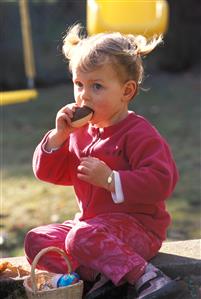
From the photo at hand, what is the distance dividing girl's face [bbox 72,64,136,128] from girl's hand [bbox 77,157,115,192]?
211 mm

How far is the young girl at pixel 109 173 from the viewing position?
2621 mm

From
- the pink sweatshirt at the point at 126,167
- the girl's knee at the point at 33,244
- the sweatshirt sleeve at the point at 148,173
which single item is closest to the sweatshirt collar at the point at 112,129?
the pink sweatshirt at the point at 126,167

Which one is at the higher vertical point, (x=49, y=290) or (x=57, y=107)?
(x=49, y=290)

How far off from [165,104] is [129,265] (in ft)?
19.3

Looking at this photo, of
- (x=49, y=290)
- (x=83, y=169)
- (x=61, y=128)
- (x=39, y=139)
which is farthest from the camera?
(x=39, y=139)

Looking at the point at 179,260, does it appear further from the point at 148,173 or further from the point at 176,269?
the point at 148,173

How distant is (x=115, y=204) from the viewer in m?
2.76

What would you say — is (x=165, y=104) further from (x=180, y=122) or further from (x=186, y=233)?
(x=186, y=233)

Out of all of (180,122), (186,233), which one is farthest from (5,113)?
(186,233)

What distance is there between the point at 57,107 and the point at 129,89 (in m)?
5.55

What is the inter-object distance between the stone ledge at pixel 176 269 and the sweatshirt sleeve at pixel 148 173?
1.23ft

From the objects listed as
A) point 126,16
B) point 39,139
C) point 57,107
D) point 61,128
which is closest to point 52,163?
point 61,128

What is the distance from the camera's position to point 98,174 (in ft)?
8.57

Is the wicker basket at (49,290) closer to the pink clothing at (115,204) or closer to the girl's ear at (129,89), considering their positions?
the pink clothing at (115,204)
